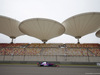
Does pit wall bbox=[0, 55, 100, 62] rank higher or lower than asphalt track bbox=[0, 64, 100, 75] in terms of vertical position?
lower

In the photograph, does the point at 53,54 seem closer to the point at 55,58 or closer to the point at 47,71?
the point at 55,58

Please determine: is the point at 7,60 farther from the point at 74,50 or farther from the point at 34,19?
the point at 74,50

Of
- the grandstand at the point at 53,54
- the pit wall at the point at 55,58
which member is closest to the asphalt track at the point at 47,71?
the pit wall at the point at 55,58

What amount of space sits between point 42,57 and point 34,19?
1039cm

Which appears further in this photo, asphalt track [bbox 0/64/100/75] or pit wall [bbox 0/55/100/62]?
pit wall [bbox 0/55/100/62]


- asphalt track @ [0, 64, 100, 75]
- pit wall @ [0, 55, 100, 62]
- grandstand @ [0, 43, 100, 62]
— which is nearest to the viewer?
asphalt track @ [0, 64, 100, 75]

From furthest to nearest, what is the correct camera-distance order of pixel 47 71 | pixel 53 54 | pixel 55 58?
1. pixel 53 54
2. pixel 55 58
3. pixel 47 71

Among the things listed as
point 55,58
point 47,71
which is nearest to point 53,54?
point 55,58

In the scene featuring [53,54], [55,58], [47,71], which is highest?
[47,71]

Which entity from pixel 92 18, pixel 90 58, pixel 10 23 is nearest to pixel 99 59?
pixel 90 58

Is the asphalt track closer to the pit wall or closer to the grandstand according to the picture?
the pit wall

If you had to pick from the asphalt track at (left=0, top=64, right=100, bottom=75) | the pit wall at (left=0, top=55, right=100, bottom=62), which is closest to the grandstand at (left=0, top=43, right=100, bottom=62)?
the pit wall at (left=0, top=55, right=100, bottom=62)

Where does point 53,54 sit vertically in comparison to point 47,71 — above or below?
below

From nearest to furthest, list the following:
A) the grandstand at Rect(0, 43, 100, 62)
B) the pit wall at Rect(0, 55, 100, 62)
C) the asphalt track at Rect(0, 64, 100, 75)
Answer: the asphalt track at Rect(0, 64, 100, 75) < the pit wall at Rect(0, 55, 100, 62) < the grandstand at Rect(0, 43, 100, 62)
